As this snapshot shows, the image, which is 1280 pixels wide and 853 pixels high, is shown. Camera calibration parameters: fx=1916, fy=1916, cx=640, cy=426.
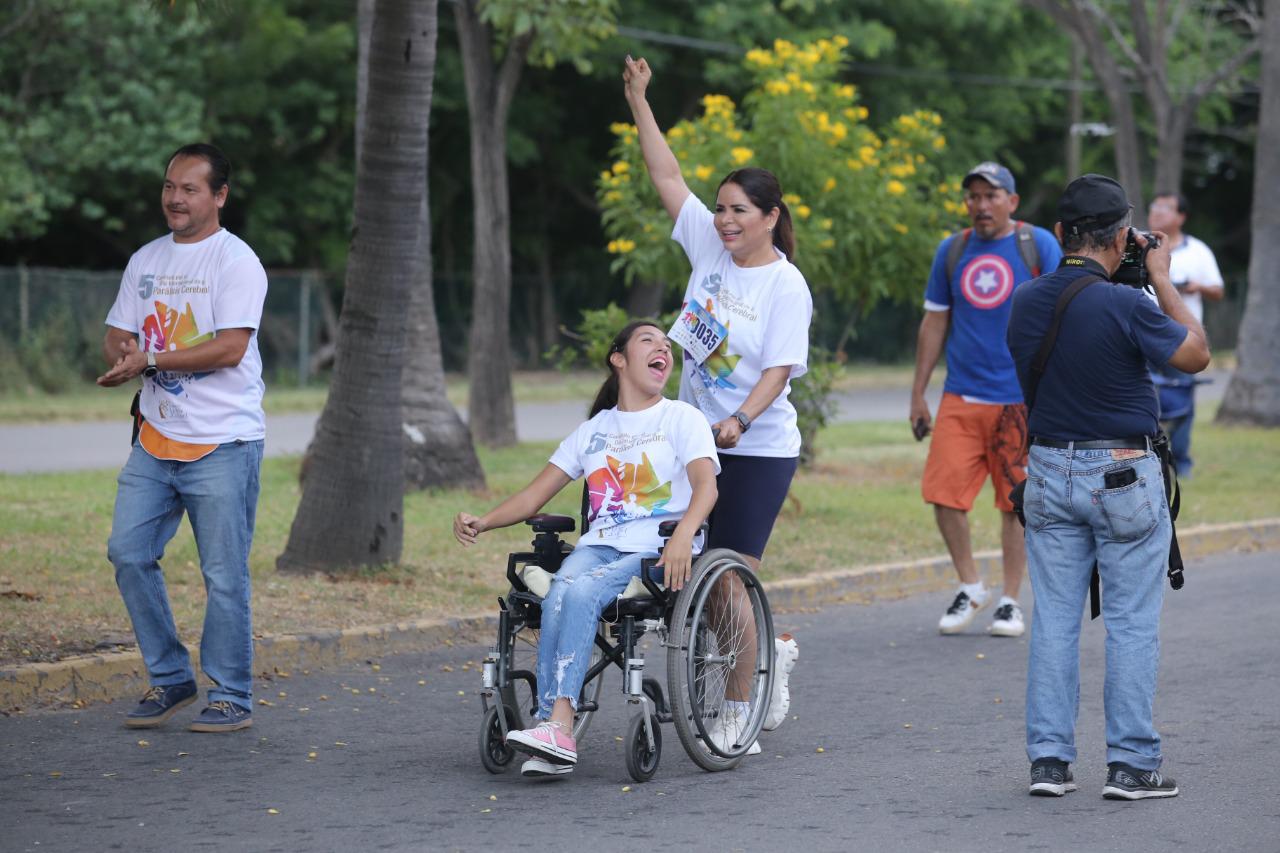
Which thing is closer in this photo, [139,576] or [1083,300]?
[1083,300]

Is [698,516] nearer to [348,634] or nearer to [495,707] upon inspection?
[495,707]

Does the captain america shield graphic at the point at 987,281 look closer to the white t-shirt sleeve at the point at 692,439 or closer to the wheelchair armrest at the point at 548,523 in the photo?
the white t-shirt sleeve at the point at 692,439

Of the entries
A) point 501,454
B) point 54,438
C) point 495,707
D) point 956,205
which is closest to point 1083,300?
point 495,707

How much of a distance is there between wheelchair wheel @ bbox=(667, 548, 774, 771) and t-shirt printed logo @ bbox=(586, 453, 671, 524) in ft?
0.85

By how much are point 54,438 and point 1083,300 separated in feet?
50.1

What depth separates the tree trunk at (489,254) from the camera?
17203 mm

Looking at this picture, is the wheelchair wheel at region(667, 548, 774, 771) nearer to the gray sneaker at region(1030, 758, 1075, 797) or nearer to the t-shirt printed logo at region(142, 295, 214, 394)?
the gray sneaker at region(1030, 758, 1075, 797)

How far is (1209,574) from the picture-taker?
37.0 ft

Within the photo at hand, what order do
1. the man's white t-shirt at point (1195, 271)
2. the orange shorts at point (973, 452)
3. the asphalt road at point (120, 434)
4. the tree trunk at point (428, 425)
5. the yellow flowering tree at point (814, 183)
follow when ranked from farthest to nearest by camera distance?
the asphalt road at point (120, 434) → the man's white t-shirt at point (1195, 271) → the yellow flowering tree at point (814, 183) → the tree trunk at point (428, 425) → the orange shorts at point (973, 452)

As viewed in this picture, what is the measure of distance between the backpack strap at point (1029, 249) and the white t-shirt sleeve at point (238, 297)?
370 centimetres

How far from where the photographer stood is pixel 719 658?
20.4 ft

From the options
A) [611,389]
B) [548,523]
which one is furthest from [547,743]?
[611,389]

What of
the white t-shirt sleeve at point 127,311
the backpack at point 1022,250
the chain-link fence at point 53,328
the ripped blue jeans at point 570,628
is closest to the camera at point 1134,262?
the ripped blue jeans at point 570,628

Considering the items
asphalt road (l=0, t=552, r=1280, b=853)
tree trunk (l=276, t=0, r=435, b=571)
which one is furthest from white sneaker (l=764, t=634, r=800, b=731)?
tree trunk (l=276, t=0, r=435, b=571)
